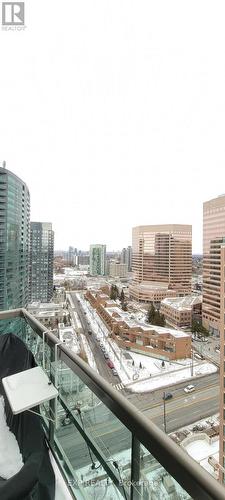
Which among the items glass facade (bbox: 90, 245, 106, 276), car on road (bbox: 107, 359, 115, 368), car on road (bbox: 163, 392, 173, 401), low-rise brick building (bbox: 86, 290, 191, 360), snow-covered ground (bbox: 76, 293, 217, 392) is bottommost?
snow-covered ground (bbox: 76, 293, 217, 392)

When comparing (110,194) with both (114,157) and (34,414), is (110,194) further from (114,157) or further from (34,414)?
(34,414)

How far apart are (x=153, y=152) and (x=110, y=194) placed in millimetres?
16124

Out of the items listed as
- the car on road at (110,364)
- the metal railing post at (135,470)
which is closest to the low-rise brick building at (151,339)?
the car on road at (110,364)

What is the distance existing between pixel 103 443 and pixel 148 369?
1118 cm

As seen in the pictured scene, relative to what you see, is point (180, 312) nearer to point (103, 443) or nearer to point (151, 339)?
point (151, 339)

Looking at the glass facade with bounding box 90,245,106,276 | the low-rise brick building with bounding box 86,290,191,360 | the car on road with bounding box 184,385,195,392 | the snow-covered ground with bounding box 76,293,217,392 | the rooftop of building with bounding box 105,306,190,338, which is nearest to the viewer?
the car on road with bounding box 184,385,195,392

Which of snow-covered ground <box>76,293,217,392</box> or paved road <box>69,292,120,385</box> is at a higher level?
paved road <box>69,292,120,385</box>

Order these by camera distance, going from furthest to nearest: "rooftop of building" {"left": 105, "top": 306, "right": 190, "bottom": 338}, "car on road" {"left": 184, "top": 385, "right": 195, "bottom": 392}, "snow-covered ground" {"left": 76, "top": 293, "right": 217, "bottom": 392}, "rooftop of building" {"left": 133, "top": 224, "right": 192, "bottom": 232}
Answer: "rooftop of building" {"left": 133, "top": 224, "right": 192, "bottom": 232}
"rooftop of building" {"left": 105, "top": 306, "right": 190, "bottom": 338}
"snow-covered ground" {"left": 76, "top": 293, "right": 217, "bottom": 392}
"car on road" {"left": 184, "top": 385, "right": 195, "bottom": 392}

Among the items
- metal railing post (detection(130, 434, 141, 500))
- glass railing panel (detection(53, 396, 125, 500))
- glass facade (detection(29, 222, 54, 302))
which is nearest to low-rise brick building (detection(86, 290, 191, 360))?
glass facade (detection(29, 222, 54, 302))

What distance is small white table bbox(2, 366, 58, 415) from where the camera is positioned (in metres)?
0.81

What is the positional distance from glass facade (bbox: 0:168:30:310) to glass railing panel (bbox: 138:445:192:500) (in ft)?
37.8

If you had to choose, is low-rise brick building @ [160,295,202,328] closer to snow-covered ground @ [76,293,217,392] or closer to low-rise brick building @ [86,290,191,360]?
low-rise brick building @ [86,290,191,360]

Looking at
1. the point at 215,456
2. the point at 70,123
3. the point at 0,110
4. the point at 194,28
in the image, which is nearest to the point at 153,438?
the point at 194,28

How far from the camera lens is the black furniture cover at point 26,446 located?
531 mm
